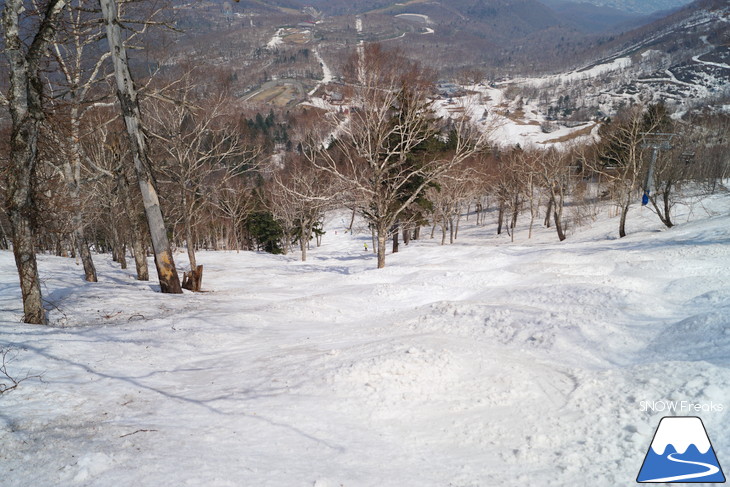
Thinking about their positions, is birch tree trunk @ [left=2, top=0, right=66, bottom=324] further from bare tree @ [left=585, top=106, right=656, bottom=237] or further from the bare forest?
bare tree @ [left=585, top=106, right=656, bottom=237]

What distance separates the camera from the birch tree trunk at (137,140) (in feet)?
28.0

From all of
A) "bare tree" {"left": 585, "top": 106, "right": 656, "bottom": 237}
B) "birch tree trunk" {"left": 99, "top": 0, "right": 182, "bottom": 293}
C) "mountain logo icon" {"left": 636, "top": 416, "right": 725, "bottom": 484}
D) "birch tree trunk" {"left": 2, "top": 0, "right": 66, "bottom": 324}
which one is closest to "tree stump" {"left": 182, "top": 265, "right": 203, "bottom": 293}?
"birch tree trunk" {"left": 99, "top": 0, "right": 182, "bottom": 293}

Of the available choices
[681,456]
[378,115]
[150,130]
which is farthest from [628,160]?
[150,130]

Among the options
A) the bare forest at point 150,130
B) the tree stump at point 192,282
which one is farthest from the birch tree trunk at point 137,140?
the tree stump at point 192,282

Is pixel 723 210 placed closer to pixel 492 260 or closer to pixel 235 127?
pixel 492 260

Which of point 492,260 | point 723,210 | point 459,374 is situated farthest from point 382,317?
point 723,210

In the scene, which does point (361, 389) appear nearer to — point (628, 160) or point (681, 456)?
point (681, 456)

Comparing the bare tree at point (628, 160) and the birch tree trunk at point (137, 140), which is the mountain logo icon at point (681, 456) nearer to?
the birch tree trunk at point (137, 140)

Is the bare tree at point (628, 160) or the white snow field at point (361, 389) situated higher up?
the bare tree at point (628, 160)

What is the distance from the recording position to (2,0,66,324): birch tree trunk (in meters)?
5.91

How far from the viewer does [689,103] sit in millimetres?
150000

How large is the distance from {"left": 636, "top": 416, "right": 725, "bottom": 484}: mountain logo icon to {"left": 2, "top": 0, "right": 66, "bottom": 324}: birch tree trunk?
860 centimetres

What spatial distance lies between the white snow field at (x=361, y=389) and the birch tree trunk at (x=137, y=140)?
4.08 ft

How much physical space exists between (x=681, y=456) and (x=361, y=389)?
314 cm
